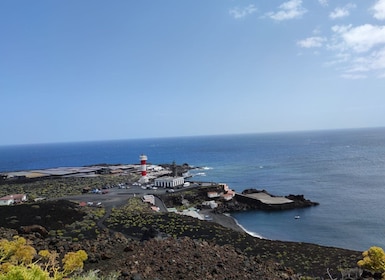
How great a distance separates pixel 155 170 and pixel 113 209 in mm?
48534

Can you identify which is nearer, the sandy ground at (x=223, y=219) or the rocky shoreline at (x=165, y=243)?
the rocky shoreline at (x=165, y=243)

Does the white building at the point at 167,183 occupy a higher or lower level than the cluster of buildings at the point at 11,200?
lower

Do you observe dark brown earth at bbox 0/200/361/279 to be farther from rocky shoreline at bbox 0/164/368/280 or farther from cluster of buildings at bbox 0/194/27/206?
cluster of buildings at bbox 0/194/27/206

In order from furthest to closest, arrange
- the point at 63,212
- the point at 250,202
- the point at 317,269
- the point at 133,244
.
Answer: the point at 250,202
the point at 63,212
the point at 317,269
the point at 133,244

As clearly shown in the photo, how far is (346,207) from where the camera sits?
155ft

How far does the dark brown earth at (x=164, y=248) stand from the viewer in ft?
41.0

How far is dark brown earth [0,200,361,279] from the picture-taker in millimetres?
12500

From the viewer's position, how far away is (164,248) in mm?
14547

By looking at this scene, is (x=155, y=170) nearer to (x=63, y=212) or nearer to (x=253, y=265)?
(x=63, y=212)

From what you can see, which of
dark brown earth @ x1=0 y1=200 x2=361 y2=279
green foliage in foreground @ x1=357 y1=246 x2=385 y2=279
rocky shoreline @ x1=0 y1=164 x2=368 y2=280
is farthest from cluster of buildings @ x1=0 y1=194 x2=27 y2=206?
green foliage in foreground @ x1=357 y1=246 x2=385 y2=279

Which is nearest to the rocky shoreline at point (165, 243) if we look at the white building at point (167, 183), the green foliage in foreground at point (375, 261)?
the green foliage in foreground at point (375, 261)

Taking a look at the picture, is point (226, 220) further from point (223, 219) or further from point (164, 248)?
point (164, 248)

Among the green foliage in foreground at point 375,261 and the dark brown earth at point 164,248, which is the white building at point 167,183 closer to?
the dark brown earth at point 164,248

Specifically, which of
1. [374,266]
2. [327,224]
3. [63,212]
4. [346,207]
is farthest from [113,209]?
[346,207]
